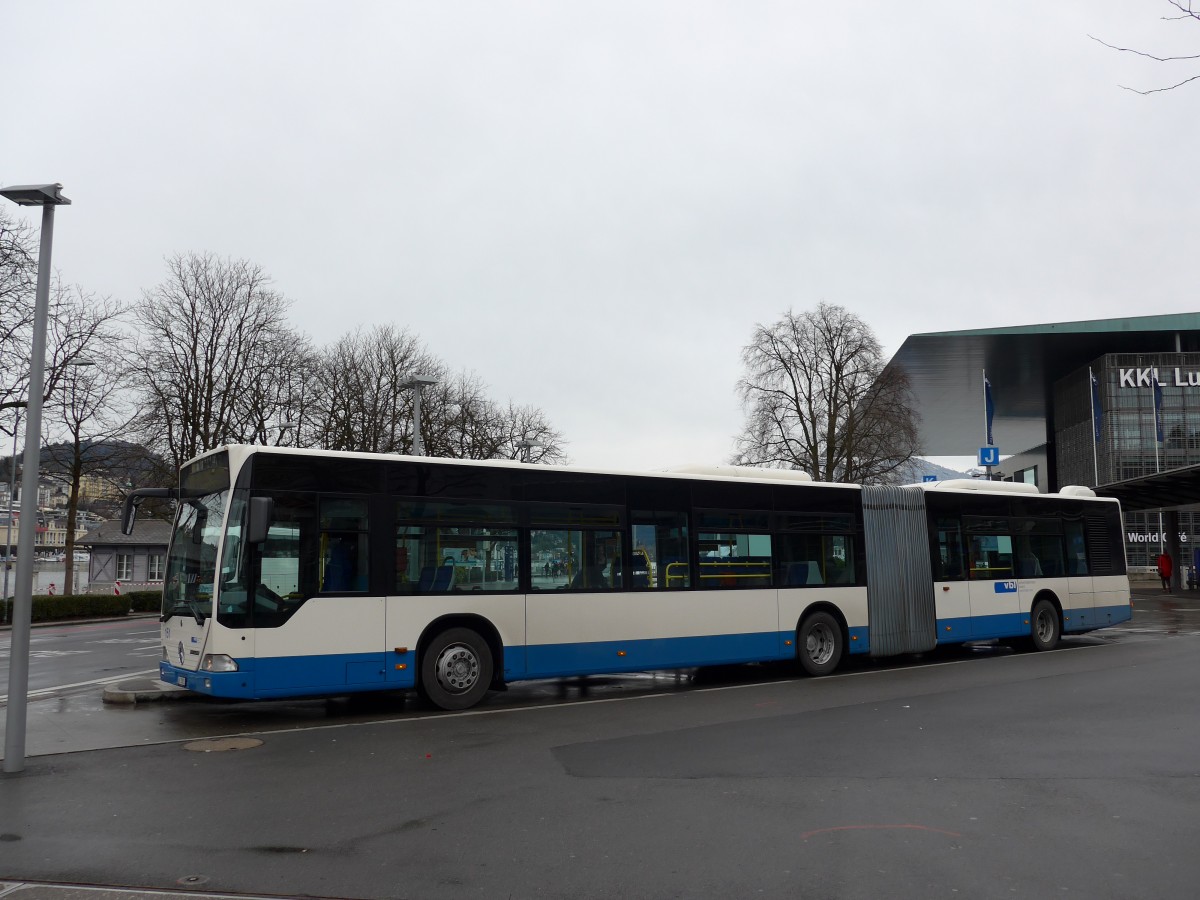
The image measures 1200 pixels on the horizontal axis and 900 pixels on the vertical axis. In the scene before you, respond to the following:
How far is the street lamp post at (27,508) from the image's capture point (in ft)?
27.7

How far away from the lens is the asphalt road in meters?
5.57

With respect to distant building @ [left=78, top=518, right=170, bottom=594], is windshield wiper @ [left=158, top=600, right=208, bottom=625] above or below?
below

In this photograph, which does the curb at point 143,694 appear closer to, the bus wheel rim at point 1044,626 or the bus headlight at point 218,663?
the bus headlight at point 218,663

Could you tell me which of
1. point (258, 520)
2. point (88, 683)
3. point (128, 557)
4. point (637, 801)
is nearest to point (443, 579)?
point (258, 520)

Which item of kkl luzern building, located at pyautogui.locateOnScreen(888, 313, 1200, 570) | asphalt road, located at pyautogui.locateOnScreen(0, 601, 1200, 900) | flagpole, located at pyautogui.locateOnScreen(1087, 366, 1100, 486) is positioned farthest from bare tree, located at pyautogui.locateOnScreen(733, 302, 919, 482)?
asphalt road, located at pyautogui.locateOnScreen(0, 601, 1200, 900)

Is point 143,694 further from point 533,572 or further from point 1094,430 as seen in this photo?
point 1094,430

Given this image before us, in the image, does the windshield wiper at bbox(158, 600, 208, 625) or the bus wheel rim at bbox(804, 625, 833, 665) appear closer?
the windshield wiper at bbox(158, 600, 208, 625)

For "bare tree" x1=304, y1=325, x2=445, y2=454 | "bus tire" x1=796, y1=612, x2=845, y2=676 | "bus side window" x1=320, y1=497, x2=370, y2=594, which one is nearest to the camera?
"bus side window" x1=320, y1=497, x2=370, y2=594

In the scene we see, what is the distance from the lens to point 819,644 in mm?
15438

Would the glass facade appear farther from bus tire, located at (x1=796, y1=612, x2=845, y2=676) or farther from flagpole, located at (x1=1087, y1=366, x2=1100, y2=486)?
bus tire, located at (x1=796, y1=612, x2=845, y2=676)

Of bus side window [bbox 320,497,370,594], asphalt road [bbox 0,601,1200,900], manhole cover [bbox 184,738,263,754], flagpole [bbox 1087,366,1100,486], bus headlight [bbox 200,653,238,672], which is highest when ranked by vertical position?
flagpole [bbox 1087,366,1100,486]

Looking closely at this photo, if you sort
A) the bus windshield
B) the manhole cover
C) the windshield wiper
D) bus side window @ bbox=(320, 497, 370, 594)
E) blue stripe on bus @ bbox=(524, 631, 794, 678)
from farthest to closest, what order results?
1. blue stripe on bus @ bbox=(524, 631, 794, 678)
2. bus side window @ bbox=(320, 497, 370, 594)
3. the bus windshield
4. the windshield wiper
5. the manhole cover

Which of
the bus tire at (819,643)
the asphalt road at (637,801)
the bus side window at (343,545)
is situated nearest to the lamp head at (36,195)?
the bus side window at (343,545)

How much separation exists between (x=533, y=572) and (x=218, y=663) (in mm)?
3865
